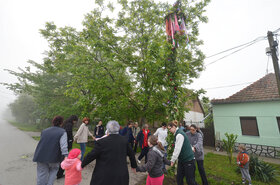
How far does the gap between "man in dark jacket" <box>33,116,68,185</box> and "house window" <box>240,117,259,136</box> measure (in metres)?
10.9

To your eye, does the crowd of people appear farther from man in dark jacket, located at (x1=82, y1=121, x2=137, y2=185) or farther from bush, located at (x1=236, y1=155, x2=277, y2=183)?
bush, located at (x1=236, y1=155, x2=277, y2=183)

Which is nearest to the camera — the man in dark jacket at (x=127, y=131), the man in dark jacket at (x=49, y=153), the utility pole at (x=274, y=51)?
the man in dark jacket at (x=49, y=153)

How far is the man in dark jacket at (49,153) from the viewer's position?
2748 millimetres

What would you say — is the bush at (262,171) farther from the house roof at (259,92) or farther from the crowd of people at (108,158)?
the house roof at (259,92)

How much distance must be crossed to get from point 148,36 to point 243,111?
8.60 meters

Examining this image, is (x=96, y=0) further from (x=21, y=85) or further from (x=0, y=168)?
(x=21, y=85)

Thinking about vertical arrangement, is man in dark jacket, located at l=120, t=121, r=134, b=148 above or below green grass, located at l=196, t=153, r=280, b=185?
above

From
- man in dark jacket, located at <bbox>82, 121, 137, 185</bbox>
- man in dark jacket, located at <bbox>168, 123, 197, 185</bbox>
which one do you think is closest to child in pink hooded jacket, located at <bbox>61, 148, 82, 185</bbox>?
man in dark jacket, located at <bbox>82, 121, 137, 185</bbox>

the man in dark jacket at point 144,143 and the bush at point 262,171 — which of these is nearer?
the bush at point 262,171

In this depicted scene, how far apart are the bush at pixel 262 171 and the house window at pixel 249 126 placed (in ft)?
15.0

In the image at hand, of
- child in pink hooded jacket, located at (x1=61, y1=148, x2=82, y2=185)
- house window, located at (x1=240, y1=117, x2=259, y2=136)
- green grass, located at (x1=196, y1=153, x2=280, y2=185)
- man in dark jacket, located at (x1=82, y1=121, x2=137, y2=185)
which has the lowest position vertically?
green grass, located at (x1=196, y1=153, x2=280, y2=185)

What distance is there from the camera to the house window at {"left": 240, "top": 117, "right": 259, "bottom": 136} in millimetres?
8435

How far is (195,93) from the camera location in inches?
263

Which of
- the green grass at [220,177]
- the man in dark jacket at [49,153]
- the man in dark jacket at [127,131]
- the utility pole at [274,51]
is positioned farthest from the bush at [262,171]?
the man in dark jacket at [49,153]
